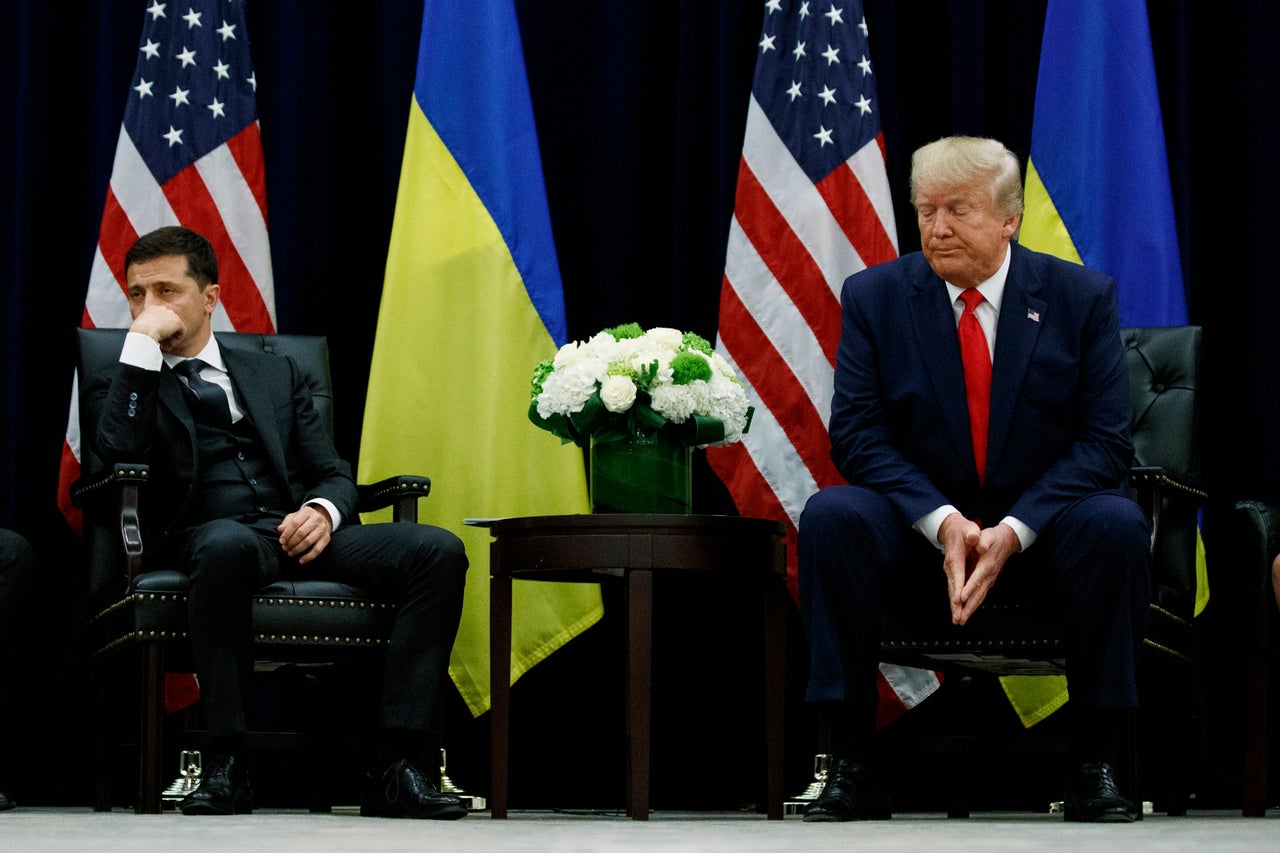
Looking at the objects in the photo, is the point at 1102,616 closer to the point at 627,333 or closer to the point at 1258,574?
the point at 1258,574

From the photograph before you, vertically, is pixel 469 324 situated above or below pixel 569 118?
below

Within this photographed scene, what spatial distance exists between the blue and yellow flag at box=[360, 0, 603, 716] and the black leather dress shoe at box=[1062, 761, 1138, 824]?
1456mm

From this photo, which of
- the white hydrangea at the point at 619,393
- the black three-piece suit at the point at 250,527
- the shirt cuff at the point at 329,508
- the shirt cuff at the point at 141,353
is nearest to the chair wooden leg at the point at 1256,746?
the white hydrangea at the point at 619,393

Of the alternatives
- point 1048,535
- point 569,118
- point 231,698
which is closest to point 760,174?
point 569,118

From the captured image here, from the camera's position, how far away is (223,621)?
3.18 meters

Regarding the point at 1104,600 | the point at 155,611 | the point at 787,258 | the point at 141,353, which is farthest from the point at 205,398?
the point at 1104,600

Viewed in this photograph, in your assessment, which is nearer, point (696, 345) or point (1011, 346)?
point (1011, 346)

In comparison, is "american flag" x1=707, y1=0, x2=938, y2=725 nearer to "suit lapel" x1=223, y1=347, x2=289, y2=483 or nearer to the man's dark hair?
"suit lapel" x1=223, y1=347, x2=289, y2=483

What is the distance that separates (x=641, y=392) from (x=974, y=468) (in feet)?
2.22

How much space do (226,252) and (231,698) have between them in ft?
4.59

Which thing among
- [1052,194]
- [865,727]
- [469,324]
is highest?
[1052,194]

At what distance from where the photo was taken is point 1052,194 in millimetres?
4129

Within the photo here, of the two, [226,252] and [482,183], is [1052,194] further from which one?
[226,252]

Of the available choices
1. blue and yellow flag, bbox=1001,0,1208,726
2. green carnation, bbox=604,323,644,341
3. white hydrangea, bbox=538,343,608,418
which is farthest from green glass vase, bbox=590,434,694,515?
blue and yellow flag, bbox=1001,0,1208,726
